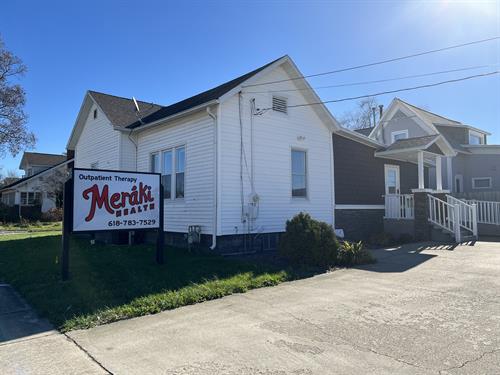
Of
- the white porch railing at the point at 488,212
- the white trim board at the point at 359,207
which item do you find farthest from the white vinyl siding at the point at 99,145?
the white porch railing at the point at 488,212

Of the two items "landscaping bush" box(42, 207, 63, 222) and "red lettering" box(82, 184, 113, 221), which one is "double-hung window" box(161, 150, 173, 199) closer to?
"red lettering" box(82, 184, 113, 221)

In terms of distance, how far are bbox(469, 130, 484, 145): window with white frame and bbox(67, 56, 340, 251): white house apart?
19.6 metres

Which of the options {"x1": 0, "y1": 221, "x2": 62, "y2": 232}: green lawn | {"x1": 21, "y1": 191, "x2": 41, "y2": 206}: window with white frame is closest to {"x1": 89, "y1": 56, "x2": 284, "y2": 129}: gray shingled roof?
{"x1": 0, "y1": 221, "x2": 62, "y2": 232}: green lawn

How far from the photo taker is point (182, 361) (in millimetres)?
4211

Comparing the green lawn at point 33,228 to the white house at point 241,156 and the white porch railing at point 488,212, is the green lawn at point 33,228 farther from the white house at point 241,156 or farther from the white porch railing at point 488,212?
the white porch railing at point 488,212

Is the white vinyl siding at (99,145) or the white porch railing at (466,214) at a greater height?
the white vinyl siding at (99,145)

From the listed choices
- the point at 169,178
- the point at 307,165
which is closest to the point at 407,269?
the point at 307,165

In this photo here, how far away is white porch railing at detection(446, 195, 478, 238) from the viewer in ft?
50.1

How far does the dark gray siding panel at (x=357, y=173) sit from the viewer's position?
15.6m

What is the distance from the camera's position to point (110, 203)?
28.0ft

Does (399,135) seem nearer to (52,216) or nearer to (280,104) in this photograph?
(280,104)

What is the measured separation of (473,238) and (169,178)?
38.9 ft

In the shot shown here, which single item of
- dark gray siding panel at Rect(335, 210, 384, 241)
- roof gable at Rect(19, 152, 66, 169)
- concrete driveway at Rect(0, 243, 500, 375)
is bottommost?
concrete driveway at Rect(0, 243, 500, 375)

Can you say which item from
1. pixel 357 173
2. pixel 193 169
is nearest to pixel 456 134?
pixel 357 173
